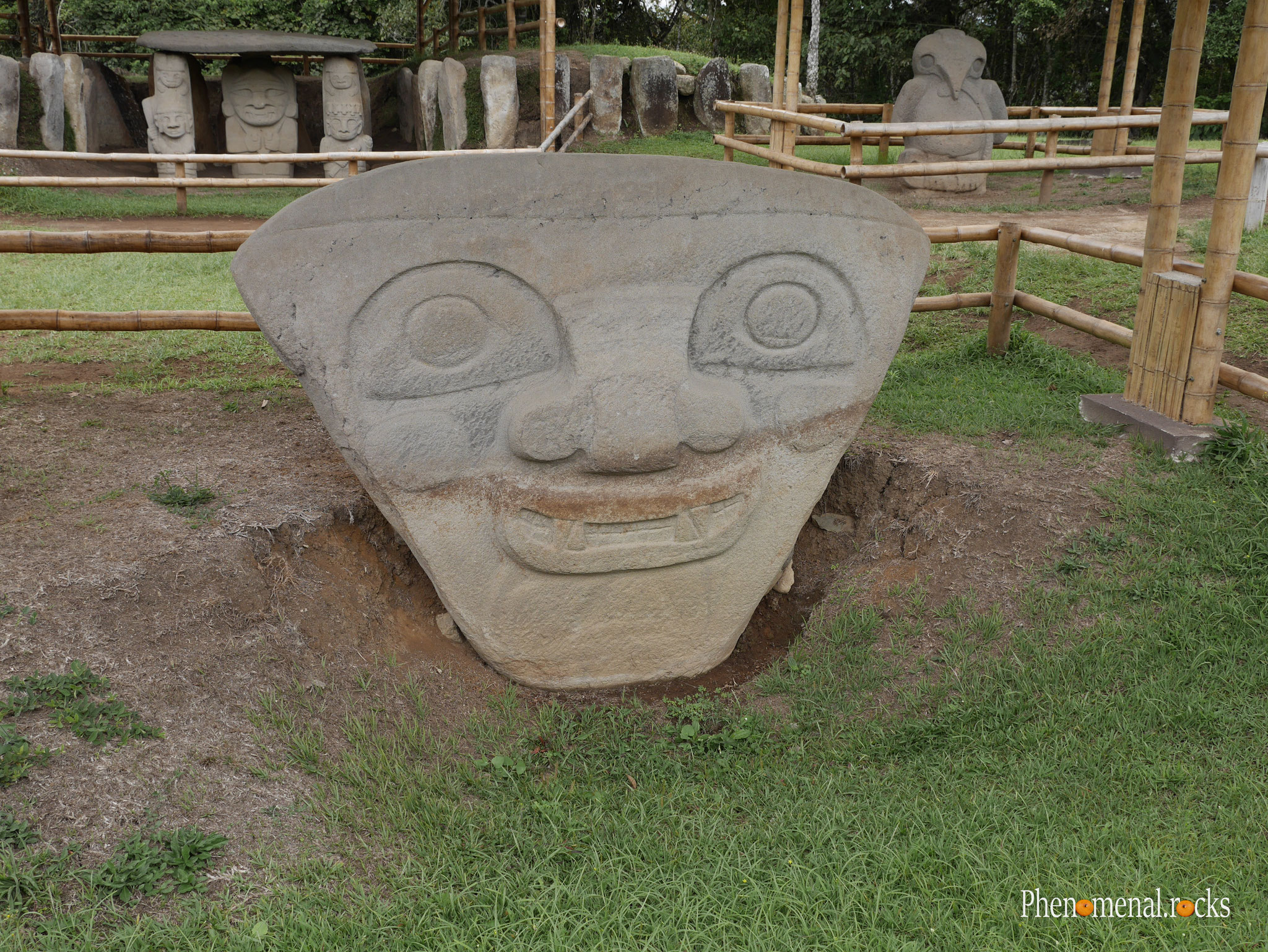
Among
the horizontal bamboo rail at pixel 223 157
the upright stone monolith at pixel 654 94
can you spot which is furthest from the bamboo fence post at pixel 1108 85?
the horizontal bamboo rail at pixel 223 157

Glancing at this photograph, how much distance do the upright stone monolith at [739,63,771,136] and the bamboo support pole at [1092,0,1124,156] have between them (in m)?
4.32

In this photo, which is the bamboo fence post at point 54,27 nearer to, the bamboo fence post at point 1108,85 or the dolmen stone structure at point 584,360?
the bamboo fence post at point 1108,85

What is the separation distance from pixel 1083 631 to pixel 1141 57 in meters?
19.5

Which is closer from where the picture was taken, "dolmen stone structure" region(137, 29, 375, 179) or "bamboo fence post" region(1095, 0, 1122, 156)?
"bamboo fence post" region(1095, 0, 1122, 156)

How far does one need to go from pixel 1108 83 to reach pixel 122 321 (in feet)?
38.0

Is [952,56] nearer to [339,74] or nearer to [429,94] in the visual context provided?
[429,94]

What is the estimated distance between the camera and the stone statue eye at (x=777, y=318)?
9.88 ft

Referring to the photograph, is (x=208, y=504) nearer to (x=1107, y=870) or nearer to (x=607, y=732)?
(x=607, y=732)

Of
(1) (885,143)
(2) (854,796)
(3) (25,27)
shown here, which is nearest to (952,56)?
(1) (885,143)

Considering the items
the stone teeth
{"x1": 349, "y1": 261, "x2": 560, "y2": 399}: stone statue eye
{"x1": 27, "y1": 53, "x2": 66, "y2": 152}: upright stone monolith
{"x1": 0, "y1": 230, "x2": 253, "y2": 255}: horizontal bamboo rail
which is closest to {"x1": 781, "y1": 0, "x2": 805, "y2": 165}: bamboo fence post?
{"x1": 0, "y1": 230, "x2": 253, "y2": 255}: horizontal bamboo rail

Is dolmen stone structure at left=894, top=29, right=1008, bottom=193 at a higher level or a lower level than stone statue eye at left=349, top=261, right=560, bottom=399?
higher

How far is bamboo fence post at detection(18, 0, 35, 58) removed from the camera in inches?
540

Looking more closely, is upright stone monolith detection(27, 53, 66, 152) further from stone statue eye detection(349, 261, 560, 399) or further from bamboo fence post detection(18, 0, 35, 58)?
stone statue eye detection(349, 261, 560, 399)

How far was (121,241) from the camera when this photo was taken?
457 cm
